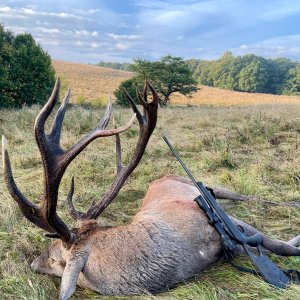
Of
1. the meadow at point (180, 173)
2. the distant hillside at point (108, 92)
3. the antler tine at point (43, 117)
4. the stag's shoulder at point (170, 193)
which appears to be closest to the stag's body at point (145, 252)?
the meadow at point (180, 173)

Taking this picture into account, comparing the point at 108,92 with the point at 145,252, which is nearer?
the point at 145,252

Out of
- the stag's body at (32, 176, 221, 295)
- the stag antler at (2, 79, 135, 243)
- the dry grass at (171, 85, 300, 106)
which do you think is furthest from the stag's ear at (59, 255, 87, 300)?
the dry grass at (171, 85, 300, 106)

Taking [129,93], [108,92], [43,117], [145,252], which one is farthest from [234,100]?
[43,117]

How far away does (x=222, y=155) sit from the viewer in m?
6.80

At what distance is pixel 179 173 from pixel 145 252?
3552 millimetres

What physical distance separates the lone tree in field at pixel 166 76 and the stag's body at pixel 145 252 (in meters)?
36.3

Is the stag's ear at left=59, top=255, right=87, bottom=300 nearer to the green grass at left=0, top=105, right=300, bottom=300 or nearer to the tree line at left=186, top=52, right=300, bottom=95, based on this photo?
the green grass at left=0, top=105, right=300, bottom=300

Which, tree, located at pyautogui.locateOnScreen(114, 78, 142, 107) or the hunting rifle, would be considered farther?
tree, located at pyautogui.locateOnScreen(114, 78, 142, 107)

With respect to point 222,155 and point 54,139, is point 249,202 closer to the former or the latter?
point 222,155

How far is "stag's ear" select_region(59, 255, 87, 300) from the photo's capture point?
2.57 m

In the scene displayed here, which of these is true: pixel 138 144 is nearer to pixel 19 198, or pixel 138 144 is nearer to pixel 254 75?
pixel 19 198

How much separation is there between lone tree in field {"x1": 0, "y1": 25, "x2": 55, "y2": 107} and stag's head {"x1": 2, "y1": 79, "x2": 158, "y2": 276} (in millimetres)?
21197

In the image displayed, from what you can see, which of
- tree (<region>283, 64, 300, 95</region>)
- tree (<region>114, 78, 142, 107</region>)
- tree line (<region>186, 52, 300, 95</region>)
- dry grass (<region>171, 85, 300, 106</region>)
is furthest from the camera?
tree line (<region>186, 52, 300, 95</region>)

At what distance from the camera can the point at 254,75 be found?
8569cm
